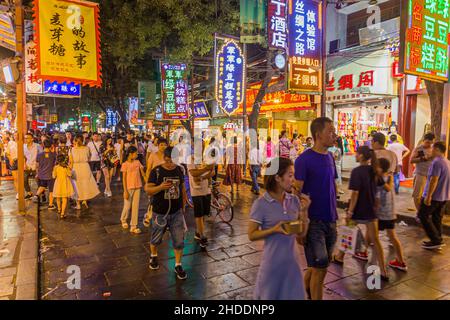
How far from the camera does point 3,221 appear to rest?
7.64m

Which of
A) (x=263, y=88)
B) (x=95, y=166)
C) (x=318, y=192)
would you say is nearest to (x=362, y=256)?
(x=318, y=192)

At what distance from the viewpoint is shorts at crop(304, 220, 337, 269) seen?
133 inches

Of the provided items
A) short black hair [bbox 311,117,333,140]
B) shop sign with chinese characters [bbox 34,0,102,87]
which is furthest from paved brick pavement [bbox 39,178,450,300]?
shop sign with chinese characters [bbox 34,0,102,87]

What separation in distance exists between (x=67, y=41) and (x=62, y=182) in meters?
3.35

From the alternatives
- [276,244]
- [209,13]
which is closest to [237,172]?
[209,13]

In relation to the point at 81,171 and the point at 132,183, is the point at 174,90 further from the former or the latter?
the point at 132,183

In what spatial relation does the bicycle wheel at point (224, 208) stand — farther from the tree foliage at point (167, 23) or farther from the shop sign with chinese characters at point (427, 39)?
the tree foliage at point (167, 23)

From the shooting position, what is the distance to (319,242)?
11.3ft

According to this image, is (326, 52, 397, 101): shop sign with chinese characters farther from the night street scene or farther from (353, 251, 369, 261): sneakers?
(353, 251, 369, 261): sneakers

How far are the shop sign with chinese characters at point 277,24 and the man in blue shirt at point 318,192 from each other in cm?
690

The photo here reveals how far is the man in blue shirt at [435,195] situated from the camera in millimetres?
5602

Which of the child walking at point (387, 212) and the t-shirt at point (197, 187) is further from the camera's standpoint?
the t-shirt at point (197, 187)

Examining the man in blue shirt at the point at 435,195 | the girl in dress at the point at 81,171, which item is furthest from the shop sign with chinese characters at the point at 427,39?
the girl in dress at the point at 81,171
